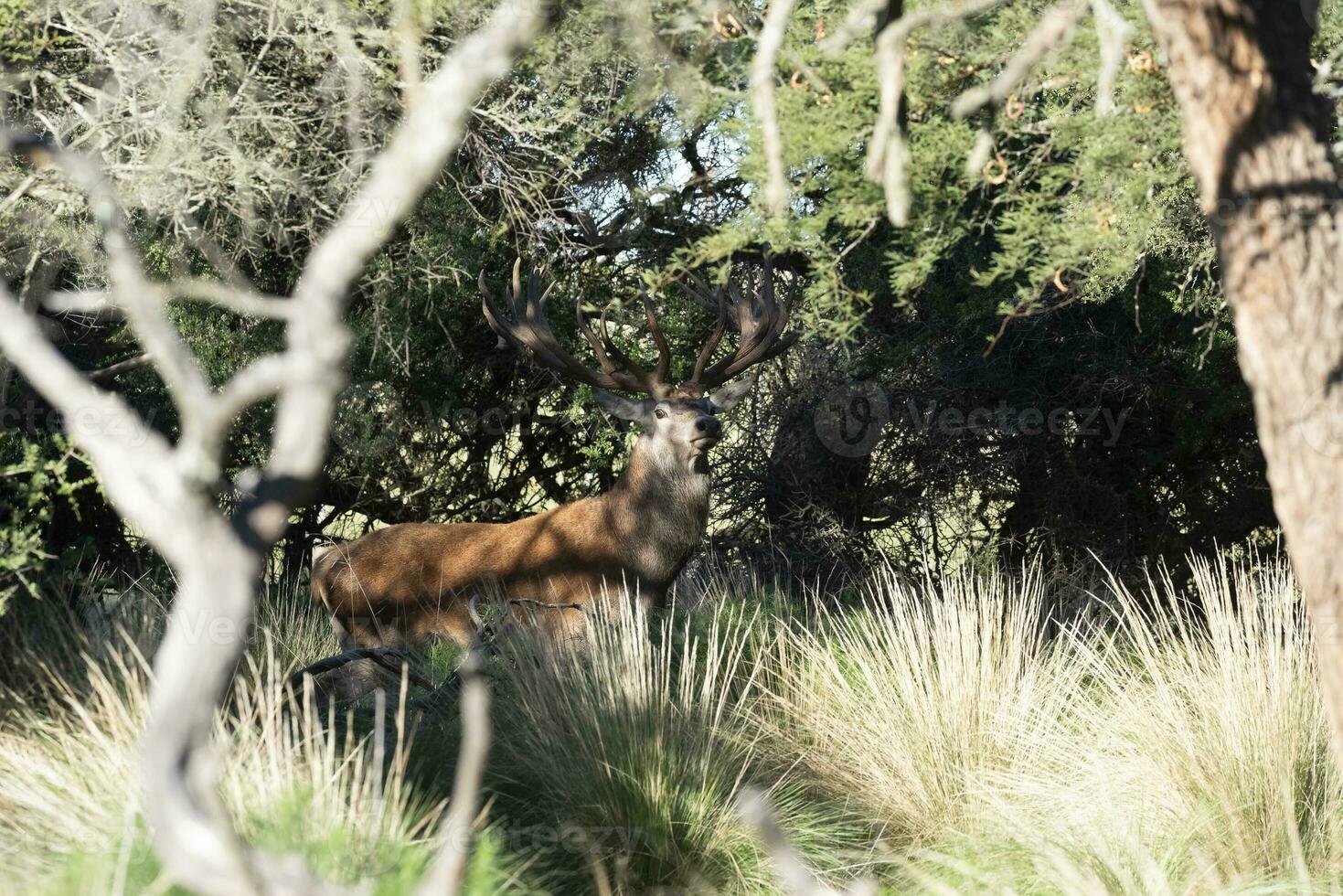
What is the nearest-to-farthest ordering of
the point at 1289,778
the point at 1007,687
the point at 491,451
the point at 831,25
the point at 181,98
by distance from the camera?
the point at 1289,778, the point at 831,25, the point at 1007,687, the point at 181,98, the point at 491,451

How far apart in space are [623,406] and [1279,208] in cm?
416

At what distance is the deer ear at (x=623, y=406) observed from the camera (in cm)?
689

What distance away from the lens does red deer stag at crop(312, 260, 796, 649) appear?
6.68 metres

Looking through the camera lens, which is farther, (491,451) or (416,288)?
(491,451)

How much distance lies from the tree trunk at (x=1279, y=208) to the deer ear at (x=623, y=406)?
13.2ft

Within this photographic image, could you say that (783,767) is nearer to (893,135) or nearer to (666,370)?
(666,370)

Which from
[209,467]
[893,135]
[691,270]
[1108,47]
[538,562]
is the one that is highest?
[691,270]

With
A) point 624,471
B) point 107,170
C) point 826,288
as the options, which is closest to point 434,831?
point 826,288

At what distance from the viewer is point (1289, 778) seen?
4.30m

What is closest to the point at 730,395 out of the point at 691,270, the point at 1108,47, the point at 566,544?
the point at 566,544

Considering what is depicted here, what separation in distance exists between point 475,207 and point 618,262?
1.37m

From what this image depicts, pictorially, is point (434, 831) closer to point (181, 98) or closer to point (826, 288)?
point (826, 288)

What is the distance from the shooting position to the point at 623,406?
6.91m

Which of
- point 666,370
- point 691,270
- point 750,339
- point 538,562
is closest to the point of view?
point 538,562
